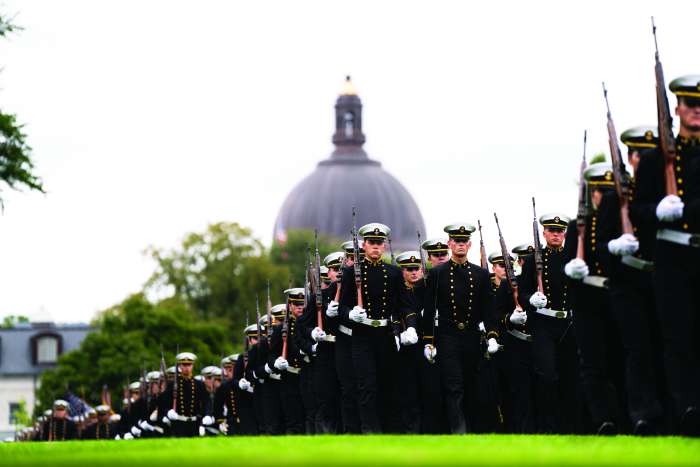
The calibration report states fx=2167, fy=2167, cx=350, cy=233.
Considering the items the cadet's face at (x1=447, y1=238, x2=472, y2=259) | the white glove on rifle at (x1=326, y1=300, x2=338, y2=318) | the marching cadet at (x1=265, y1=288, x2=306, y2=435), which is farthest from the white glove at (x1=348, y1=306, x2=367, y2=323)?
the marching cadet at (x1=265, y1=288, x2=306, y2=435)

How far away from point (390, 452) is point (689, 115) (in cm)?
460

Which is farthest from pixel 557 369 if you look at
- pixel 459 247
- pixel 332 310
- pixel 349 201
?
pixel 349 201

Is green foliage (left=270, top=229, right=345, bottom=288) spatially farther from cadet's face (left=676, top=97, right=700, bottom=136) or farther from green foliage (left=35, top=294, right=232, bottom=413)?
cadet's face (left=676, top=97, right=700, bottom=136)

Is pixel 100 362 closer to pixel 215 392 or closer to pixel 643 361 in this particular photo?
pixel 215 392

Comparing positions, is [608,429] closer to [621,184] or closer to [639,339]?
[639,339]

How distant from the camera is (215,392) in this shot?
4003 centimetres

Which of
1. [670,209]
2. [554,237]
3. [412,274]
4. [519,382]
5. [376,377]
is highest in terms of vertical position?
[670,209]

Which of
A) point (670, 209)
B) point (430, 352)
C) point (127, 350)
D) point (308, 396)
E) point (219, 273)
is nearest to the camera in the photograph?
point (670, 209)

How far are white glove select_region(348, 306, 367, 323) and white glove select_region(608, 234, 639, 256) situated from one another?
677cm

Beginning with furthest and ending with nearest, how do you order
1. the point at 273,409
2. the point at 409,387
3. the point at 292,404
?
the point at 273,409 → the point at 292,404 → the point at 409,387

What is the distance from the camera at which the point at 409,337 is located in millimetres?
24438

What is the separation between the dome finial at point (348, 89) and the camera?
197875mm

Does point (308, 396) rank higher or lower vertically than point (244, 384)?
higher

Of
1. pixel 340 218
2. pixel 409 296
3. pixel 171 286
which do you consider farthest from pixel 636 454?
pixel 340 218
